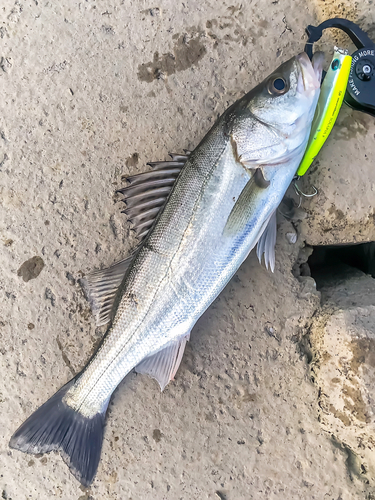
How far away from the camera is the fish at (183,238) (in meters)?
1.72

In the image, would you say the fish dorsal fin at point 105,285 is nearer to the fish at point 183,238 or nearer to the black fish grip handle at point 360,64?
the fish at point 183,238

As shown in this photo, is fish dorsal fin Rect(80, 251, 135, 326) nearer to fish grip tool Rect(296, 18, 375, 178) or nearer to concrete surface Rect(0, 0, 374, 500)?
concrete surface Rect(0, 0, 374, 500)

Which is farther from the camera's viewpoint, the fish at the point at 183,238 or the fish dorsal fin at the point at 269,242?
the fish dorsal fin at the point at 269,242

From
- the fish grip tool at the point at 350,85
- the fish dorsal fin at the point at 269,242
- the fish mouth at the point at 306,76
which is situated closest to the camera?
the fish mouth at the point at 306,76

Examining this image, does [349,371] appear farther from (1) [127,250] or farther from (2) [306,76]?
(2) [306,76]

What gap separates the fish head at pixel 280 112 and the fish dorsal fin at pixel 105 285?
34.0 inches

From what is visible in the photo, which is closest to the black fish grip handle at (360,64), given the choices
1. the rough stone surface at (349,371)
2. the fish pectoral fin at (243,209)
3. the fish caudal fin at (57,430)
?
the fish pectoral fin at (243,209)

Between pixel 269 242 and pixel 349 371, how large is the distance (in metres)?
0.78

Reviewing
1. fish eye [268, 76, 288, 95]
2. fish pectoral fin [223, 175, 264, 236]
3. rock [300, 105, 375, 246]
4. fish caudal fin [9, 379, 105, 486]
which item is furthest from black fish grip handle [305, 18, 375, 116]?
fish caudal fin [9, 379, 105, 486]

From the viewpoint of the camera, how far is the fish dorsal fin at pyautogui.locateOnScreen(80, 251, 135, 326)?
187cm

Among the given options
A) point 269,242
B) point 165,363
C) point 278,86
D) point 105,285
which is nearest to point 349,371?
point 269,242

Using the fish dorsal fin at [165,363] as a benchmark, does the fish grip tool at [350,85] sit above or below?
above

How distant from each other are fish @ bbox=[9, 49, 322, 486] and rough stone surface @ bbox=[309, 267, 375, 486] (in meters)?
0.53

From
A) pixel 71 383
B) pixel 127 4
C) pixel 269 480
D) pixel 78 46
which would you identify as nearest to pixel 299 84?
pixel 127 4
